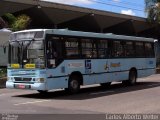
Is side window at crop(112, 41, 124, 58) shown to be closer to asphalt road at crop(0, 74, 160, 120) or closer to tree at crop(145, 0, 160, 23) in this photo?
asphalt road at crop(0, 74, 160, 120)

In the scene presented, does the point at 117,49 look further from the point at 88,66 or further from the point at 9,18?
the point at 9,18

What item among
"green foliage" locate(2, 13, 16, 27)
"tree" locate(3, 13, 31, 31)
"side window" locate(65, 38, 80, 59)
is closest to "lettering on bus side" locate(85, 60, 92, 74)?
"side window" locate(65, 38, 80, 59)

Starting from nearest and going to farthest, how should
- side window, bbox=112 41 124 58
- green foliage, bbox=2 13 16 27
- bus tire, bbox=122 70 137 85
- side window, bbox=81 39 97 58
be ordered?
side window, bbox=81 39 97 58 → side window, bbox=112 41 124 58 → bus tire, bbox=122 70 137 85 → green foliage, bbox=2 13 16 27

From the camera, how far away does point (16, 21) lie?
36.0 m

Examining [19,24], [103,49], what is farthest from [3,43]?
[103,49]

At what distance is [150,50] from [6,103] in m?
12.6

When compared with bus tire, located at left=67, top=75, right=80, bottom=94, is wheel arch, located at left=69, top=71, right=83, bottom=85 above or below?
above

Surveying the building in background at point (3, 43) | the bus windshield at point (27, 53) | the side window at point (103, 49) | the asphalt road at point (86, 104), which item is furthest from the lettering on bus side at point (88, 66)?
the building in background at point (3, 43)

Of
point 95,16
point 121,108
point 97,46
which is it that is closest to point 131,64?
point 97,46

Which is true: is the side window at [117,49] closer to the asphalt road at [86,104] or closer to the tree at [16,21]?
the asphalt road at [86,104]

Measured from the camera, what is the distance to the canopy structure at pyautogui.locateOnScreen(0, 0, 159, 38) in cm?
3900

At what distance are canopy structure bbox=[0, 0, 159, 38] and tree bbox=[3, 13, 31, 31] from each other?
605 mm

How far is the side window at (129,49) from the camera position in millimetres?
23344

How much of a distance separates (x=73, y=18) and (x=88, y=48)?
26.2 m
